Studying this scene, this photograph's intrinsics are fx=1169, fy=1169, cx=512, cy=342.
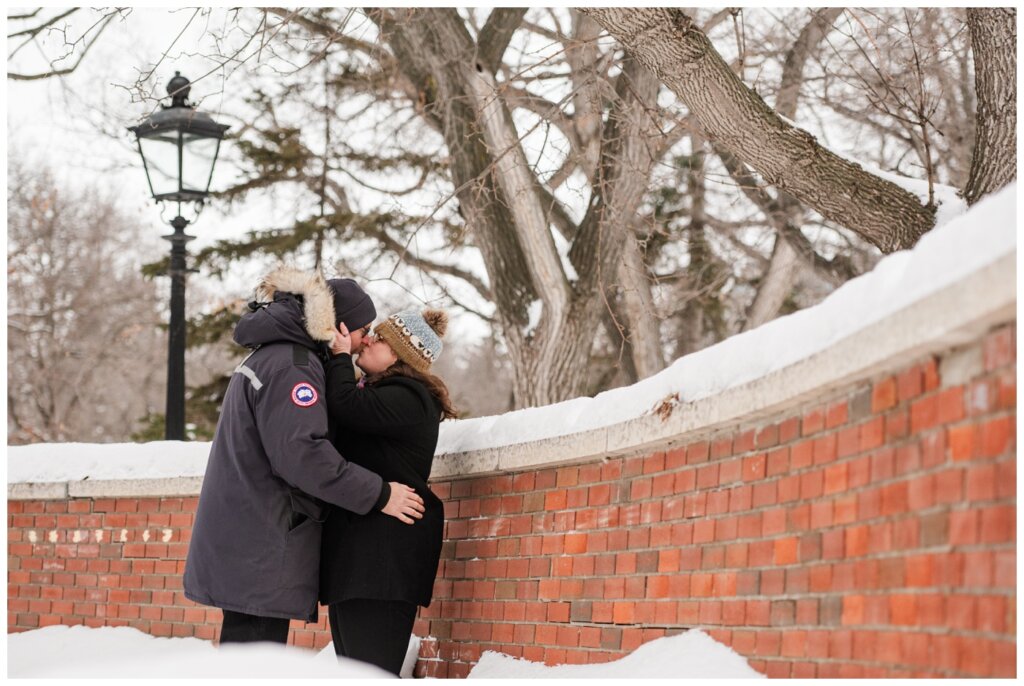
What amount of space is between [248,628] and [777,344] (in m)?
2.36

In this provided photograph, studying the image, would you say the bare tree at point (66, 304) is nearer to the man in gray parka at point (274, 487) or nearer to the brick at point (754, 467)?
the man in gray parka at point (274, 487)

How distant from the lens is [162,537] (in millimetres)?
6535

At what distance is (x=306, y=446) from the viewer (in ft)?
14.2

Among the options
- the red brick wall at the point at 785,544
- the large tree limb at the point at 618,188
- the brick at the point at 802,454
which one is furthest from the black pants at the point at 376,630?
the large tree limb at the point at 618,188

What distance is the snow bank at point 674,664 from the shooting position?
11.5 ft

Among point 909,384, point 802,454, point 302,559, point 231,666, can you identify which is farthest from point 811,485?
point 302,559

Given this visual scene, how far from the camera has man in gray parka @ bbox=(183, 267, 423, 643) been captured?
437cm

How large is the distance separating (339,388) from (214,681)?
133cm

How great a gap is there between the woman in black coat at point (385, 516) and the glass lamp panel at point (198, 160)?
4255 mm

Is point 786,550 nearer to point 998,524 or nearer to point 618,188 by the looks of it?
point 998,524

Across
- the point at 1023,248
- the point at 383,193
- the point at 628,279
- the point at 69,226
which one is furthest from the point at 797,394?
the point at 69,226

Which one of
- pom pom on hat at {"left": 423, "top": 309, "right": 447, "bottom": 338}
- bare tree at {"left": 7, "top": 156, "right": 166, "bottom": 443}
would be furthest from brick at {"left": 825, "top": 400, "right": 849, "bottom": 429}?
bare tree at {"left": 7, "top": 156, "right": 166, "bottom": 443}

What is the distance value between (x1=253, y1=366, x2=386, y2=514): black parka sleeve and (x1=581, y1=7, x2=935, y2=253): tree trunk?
2.96 metres

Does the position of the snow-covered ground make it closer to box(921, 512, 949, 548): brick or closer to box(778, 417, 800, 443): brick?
box(778, 417, 800, 443): brick
